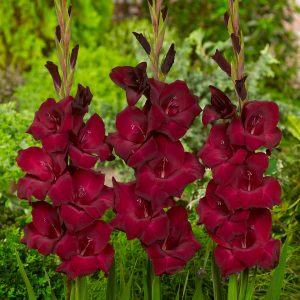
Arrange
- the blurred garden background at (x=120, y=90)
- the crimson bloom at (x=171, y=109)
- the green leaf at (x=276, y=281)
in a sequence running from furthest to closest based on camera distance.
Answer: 1. the blurred garden background at (x=120, y=90)
2. the green leaf at (x=276, y=281)
3. the crimson bloom at (x=171, y=109)

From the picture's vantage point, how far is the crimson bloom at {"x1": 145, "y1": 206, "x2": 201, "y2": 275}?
2789mm

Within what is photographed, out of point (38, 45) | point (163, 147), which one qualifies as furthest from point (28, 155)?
point (38, 45)

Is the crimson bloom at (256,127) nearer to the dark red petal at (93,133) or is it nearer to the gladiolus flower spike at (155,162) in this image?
the gladiolus flower spike at (155,162)

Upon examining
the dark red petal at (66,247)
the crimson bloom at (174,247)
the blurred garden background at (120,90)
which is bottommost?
the blurred garden background at (120,90)

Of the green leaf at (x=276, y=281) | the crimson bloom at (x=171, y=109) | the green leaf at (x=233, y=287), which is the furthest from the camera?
the green leaf at (x=276, y=281)

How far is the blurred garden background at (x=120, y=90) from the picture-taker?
4504mm

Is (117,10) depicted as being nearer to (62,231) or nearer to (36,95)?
(36,95)

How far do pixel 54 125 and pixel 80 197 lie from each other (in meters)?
0.26

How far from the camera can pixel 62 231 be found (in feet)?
9.11

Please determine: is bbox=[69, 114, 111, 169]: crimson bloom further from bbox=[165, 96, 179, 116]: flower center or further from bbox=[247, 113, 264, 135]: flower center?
bbox=[247, 113, 264, 135]: flower center

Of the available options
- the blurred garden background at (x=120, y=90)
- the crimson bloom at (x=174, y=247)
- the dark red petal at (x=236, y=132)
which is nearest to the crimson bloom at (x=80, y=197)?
the crimson bloom at (x=174, y=247)

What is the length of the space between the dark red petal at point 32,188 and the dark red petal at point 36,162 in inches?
0.9

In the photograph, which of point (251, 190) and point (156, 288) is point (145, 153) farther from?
point (156, 288)

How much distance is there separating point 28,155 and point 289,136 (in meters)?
5.16
